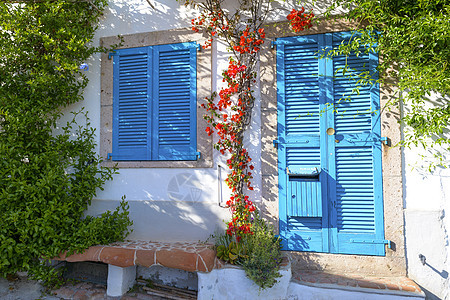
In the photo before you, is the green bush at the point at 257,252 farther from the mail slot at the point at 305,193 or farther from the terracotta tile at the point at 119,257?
the terracotta tile at the point at 119,257

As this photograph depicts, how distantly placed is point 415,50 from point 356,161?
1.36 m

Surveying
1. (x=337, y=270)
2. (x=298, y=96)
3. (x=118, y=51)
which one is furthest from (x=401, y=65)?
(x=118, y=51)

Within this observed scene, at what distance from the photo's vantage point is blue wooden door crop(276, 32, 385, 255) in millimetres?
3242

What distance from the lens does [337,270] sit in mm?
3260

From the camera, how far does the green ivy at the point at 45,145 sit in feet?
10.6

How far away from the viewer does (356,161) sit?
10.8 feet

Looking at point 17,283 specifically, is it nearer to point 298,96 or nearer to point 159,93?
point 159,93

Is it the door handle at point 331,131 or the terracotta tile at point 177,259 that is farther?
the door handle at point 331,131

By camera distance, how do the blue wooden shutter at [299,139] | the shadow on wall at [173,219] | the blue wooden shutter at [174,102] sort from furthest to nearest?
1. the blue wooden shutter at [174,102]
2. the shadow on wall at [173,219]
3. the blue wooden shutter at [299,139]

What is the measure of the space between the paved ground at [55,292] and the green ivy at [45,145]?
0.22 metres

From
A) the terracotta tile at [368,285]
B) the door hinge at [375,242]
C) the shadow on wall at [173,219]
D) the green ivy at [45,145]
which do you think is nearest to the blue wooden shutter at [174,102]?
the shadow on wall at [173,219]

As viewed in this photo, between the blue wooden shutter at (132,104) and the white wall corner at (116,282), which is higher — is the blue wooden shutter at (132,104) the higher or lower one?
the higher one

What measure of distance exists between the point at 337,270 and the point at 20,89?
15.4 ft

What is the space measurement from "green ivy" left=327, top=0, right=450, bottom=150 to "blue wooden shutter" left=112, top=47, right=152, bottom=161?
8.44 feet
